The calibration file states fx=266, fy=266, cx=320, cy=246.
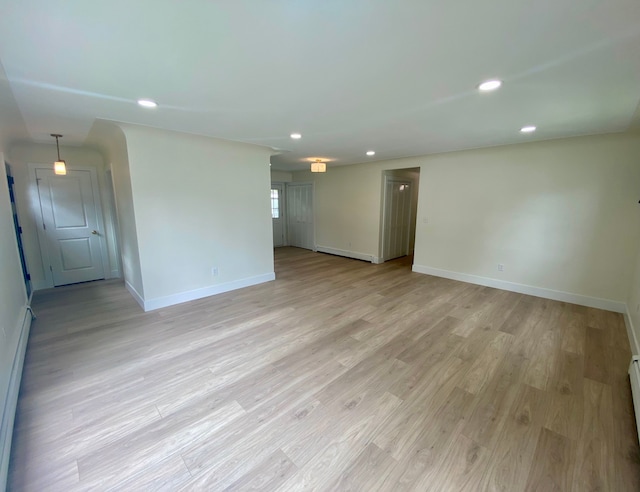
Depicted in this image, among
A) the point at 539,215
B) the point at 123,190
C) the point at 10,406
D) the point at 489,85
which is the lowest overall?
the point at 10,406

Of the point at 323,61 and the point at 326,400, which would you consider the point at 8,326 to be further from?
the point at 323,61

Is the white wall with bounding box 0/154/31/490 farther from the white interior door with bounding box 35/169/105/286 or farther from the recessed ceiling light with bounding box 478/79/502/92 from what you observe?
the recessed ceiling light with bounding box 478/79/502/92

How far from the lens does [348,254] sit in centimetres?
698

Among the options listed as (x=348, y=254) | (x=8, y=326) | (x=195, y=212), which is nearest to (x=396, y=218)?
(x=348, y=254)

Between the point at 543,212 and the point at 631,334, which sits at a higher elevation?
the point at 543,212

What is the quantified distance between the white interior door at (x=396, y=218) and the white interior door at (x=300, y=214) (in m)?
2.31

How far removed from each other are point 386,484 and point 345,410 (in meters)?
0.55

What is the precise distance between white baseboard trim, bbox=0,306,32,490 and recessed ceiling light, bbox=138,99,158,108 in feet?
8.03

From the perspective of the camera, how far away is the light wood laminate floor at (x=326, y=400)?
5.03ft

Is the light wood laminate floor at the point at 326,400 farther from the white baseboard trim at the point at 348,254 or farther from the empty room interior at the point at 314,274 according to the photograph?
the white baseboard trim at the point at 348,254

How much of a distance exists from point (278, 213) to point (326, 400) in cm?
678

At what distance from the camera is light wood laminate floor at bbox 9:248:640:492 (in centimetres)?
153

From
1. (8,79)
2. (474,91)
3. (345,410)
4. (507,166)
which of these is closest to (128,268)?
(8,79)

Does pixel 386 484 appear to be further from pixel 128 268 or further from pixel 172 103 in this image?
pixel 128 268
